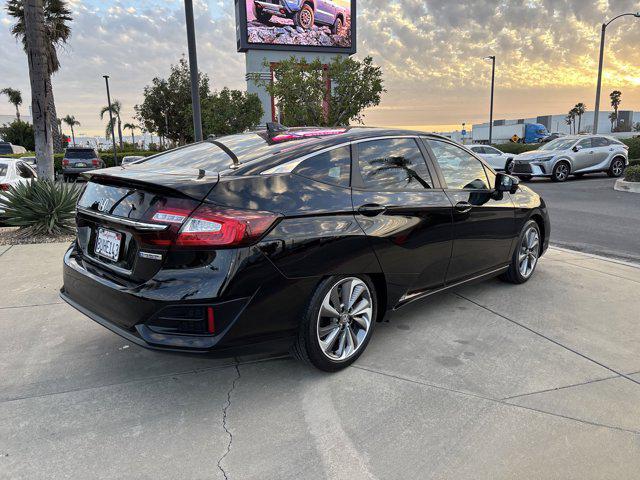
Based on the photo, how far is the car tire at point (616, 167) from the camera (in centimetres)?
1925

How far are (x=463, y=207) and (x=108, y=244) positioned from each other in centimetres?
277

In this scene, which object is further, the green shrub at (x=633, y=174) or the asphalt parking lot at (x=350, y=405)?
the green shrub at (x=633, y=174)

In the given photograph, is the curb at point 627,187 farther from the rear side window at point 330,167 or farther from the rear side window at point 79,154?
the rear side window at point 79,154

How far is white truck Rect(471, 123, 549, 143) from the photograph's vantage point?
55406mm

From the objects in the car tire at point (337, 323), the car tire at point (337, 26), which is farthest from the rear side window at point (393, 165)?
the car tire at point (337, 26)

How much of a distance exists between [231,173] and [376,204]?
1.04 m

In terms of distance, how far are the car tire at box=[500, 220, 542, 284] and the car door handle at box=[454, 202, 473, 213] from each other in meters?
1.15

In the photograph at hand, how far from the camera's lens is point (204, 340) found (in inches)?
103

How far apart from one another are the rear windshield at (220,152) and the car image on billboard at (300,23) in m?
36.6

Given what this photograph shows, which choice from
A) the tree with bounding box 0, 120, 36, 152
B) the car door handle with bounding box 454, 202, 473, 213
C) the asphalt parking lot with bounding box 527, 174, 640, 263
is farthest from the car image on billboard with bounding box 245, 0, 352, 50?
the car door handle with bounding box 454, 202, 473, 213

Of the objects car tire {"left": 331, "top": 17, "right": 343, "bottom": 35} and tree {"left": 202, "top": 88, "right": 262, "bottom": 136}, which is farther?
car tire {"left": 331, "top": 17, "right": 343, "bottom": 35}

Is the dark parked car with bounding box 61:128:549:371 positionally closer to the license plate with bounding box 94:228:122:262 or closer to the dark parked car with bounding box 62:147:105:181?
the license plate with bounding box 94:228:122:262

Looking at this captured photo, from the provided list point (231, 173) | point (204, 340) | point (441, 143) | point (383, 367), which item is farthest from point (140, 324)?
point (441, 143)

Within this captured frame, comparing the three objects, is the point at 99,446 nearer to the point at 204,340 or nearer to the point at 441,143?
the point at 204,340
